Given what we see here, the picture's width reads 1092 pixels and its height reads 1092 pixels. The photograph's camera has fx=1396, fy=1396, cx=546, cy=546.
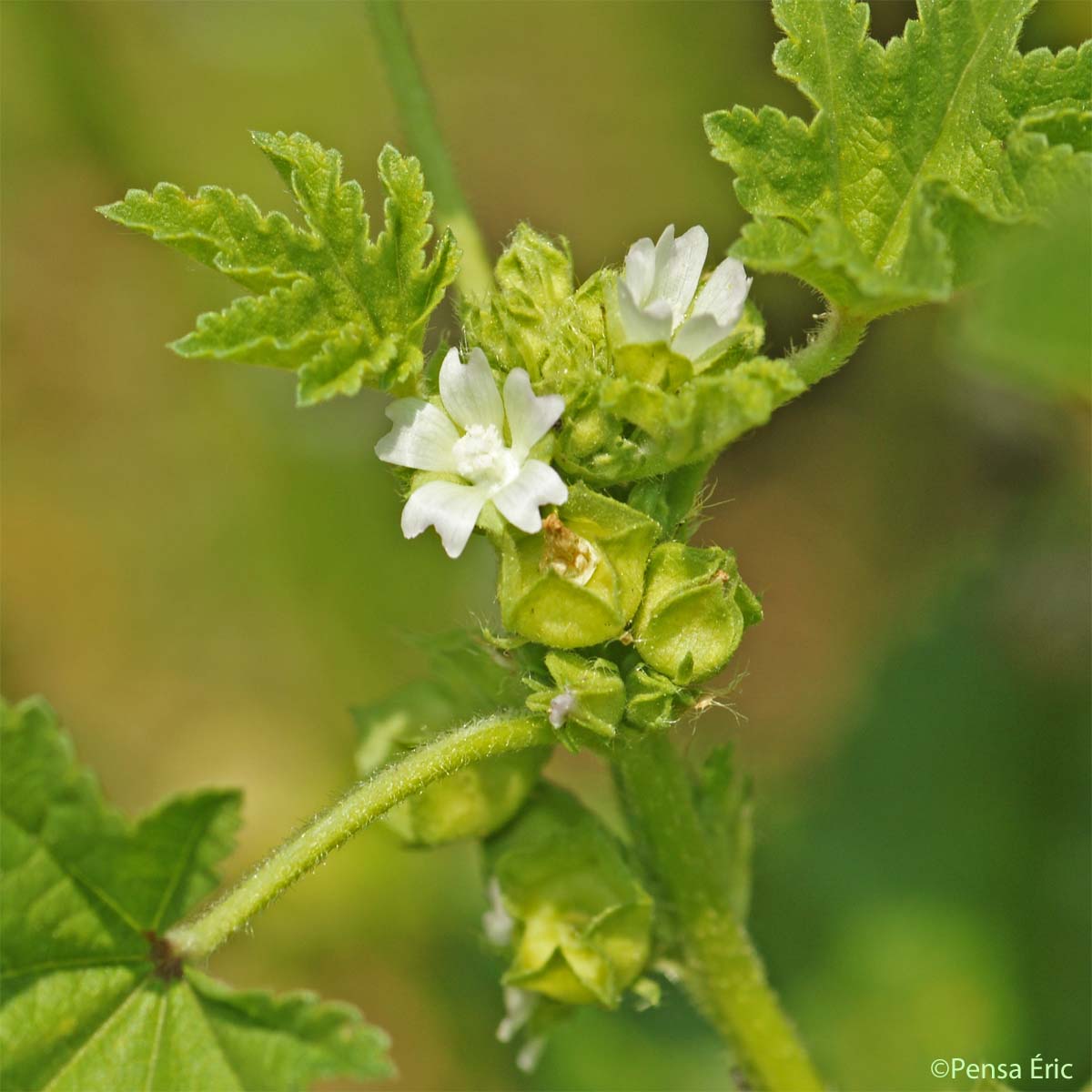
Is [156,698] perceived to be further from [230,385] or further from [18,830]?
[18,830]

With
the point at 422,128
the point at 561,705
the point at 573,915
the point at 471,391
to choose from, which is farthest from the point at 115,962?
the point at 422,128

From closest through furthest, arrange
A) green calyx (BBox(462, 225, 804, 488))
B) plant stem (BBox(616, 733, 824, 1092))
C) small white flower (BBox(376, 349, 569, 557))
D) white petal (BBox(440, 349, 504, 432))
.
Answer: green calyx (BBox(462, 225, 804, 488)), small white flower (BBox(376, 349, 569, 557)), white petal (BBox(440, 349, 504, 432)), plant stem (BBox(616, 733, 824, 1092))

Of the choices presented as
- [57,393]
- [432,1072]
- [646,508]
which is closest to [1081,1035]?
[432,1072]

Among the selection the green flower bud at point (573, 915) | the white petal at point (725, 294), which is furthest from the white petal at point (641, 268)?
the green flower bud at point (573, 915)

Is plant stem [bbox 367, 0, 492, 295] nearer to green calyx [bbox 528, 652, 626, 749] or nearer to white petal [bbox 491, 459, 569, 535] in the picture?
white petal [bbox 491, 459, 569, 535]

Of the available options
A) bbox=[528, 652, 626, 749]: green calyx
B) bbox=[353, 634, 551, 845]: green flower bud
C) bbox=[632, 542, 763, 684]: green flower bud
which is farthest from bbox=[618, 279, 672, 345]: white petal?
bbox=[353, 634, 551, 845]: green flower bud
